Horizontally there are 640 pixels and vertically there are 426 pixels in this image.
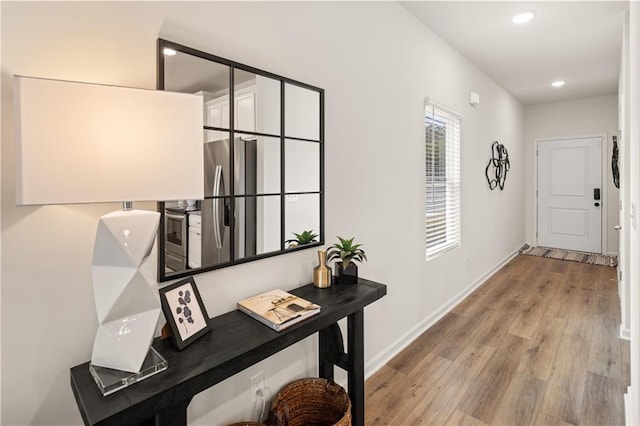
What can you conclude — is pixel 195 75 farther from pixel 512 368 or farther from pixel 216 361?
pixel 512 368

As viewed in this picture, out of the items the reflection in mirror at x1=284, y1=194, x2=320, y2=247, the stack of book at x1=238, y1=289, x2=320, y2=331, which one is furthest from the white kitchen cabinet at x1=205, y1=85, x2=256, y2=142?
the stack of book at x1=238, y1=289, x2=320, y2=331

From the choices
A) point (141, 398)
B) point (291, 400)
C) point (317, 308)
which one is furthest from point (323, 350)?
point (141, 398)

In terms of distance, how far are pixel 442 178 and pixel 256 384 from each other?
2.55m

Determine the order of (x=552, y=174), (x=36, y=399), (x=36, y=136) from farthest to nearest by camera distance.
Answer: (x=552, y=174), (x=36, y=399), (x=36, y=136)

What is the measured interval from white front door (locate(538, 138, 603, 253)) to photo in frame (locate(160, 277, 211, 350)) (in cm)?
676

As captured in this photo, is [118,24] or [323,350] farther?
[323,350]

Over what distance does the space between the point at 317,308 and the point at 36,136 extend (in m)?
1.11

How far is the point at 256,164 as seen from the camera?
158 centimetres

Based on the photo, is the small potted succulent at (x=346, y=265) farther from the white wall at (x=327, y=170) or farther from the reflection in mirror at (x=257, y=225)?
the reflection in mirror at (x=257, y=225)

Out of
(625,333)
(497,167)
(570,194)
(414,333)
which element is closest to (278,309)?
(414,333)

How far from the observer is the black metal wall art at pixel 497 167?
4512 millimetres

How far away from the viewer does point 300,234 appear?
1825 mm

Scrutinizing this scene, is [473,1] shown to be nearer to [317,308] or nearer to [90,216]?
[317,308]

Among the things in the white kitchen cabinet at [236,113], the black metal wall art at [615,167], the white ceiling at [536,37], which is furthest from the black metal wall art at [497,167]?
the white kitchen cabinet at [236,113]
